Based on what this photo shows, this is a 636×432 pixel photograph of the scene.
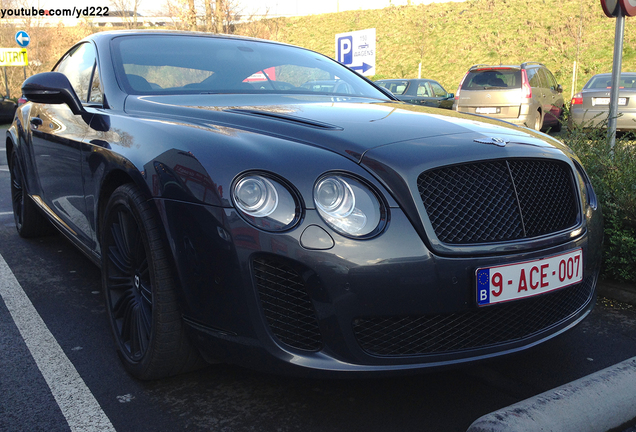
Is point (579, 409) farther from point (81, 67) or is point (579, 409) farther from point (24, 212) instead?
point (24, 212)

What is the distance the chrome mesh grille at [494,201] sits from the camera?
1848mm

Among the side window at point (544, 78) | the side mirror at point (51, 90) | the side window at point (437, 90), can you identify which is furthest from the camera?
the side window at point (437, 90)

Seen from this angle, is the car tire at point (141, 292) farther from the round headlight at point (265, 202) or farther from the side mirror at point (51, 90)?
the side mirror at point (51, 90)

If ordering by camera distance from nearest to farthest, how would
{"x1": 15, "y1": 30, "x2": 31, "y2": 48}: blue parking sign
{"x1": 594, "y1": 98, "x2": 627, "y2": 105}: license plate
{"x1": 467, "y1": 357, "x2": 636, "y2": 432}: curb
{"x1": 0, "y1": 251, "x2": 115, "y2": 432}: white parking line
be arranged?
1. {"x1": 467, "y1": 357, "x2": 636, "y2": 432}: curb
2. {"x1": 0, "y1": 251, "x2": 115, "y2": 432}: white parking line
3. {"x1": 594, "y1": 98, "x2": 627, "y2": 105}: license plate
4. {"x1": 15, "y1": 30, "x2": 31, "y2": 48}: blue parking sign

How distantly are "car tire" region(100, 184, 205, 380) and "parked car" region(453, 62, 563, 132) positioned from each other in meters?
10.8

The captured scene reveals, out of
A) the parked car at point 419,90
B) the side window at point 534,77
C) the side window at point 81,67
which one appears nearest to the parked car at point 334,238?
the side window at point 81,67

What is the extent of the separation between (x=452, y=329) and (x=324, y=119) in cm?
93

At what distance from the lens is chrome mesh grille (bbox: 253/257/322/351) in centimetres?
173

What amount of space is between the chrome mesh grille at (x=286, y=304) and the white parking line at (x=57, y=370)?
70cm

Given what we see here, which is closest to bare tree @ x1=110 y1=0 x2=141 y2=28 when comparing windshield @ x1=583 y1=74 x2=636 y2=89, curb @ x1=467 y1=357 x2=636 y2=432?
windshield @ x1=583 y1=74 x2=636 y2=89

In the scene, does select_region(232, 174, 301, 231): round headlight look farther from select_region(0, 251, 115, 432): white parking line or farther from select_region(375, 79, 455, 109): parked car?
select_region(375, 79, 455, 109): parked car

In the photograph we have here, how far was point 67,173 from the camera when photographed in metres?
3.00

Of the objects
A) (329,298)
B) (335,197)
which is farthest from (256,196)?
(329,298)

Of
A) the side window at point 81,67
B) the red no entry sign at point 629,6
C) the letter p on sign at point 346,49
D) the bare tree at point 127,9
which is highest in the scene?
the bare tree at point 127,9
